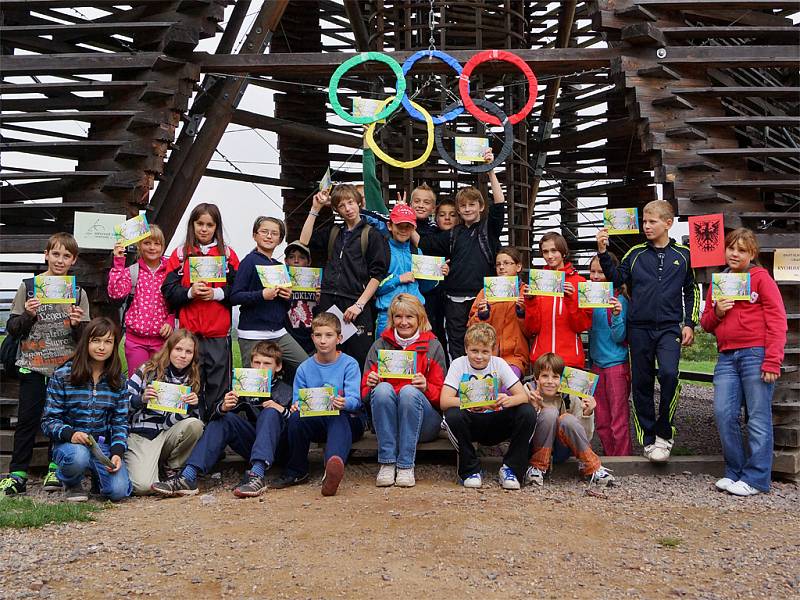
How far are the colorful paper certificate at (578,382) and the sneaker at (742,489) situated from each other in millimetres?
1256

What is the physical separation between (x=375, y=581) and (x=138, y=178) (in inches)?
201

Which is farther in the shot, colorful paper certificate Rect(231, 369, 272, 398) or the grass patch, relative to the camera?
colorful paper certificate Rect(231, 369, 272, 398)

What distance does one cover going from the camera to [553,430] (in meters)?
5.98

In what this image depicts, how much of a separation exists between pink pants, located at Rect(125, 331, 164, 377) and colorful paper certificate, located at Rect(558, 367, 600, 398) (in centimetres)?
309

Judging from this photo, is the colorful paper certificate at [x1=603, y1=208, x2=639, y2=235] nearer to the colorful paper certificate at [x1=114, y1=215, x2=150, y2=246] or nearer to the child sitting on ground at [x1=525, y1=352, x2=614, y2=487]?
the child sitting on ground at [x1=525, y1=352, x2=614, y2=487]

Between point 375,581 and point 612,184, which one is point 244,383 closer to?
point 375,581

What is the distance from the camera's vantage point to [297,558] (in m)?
4.18

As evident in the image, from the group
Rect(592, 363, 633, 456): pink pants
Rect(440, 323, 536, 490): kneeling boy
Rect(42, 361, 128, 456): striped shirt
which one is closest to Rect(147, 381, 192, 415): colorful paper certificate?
Rect(42, 361, 128, 456): striped shirt

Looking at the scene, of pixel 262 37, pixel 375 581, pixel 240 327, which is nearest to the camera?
pixel 375 581

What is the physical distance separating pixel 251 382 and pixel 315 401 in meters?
0.51

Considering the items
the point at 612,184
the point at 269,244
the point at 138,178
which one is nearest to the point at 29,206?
the point at 138,178

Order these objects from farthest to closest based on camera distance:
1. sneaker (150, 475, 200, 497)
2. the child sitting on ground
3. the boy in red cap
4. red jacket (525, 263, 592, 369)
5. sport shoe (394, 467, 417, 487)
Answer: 1. the boy in red cap
2. red jacket (525, 263, 592, 369)
3. the child sitting on ground
4. sport shoe (394, 467, 417, 487)
5. sneaker (150, 475, 200, 497)

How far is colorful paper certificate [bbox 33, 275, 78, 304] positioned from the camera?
5.96m

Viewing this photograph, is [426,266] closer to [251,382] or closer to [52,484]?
[251,382]
